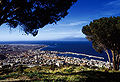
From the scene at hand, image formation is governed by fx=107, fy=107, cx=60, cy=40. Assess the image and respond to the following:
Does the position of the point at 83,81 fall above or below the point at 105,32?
Result: below

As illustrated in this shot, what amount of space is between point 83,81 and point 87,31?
16.3 metres

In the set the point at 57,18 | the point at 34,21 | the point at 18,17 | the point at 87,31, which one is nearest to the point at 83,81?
the point at 57,18

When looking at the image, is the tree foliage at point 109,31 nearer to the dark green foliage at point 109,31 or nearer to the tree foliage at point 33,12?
the dark green foliage at point 109,31

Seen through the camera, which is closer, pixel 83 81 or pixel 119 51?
pixel 83 81

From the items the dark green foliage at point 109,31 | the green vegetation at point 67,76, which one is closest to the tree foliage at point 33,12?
the green vegetation at point 67,76

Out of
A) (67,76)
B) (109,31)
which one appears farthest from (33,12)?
(109,31)

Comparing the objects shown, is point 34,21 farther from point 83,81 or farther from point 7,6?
point 83,81

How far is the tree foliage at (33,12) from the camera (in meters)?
10.5

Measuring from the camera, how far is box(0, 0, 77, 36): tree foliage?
10.5 meters

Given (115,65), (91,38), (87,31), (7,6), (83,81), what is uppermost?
(7,6)

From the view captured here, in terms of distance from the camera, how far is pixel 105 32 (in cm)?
1981

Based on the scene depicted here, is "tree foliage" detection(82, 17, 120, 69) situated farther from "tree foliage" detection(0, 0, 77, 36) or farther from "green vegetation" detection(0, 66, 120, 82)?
"tree foliage" detection(0, 0, 77, 36)

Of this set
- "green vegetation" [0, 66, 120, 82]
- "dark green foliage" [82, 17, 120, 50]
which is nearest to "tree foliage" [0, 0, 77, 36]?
"green vegetation" [0, 66, 120, 82]

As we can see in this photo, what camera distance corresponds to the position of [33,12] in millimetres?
12148
